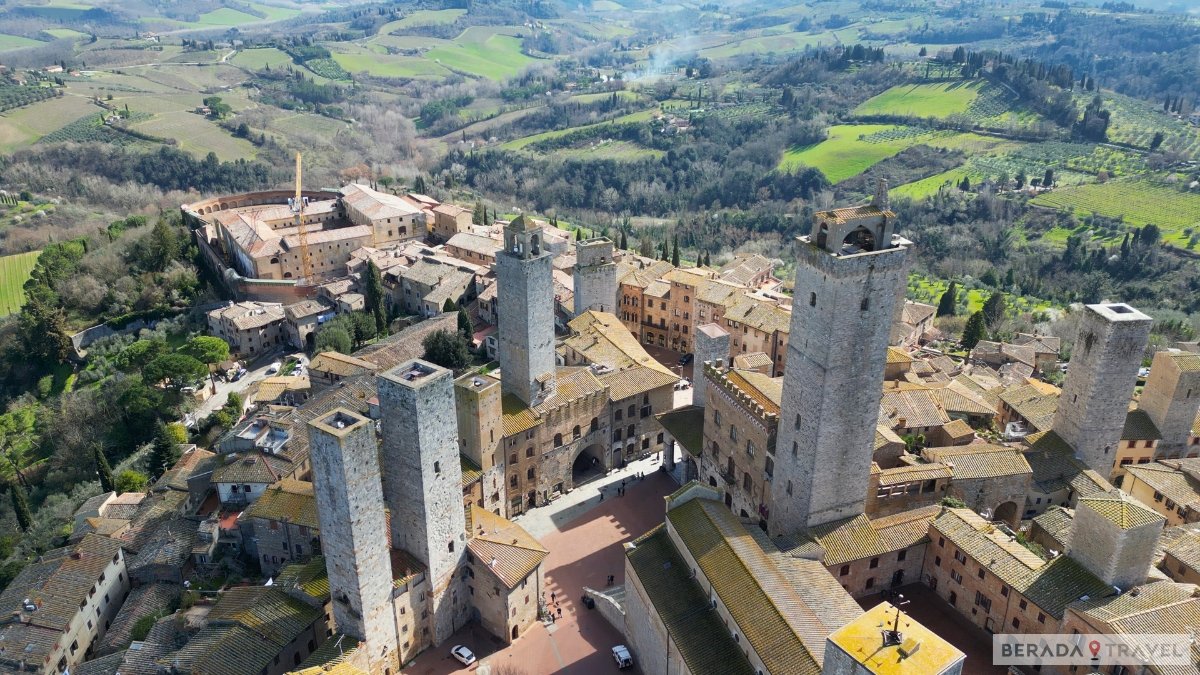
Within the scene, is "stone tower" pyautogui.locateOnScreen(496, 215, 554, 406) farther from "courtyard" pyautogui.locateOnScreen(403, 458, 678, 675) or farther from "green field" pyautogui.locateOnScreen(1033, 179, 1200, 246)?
"green field" pyautogui.locateOnScreen(1033, 179, 1200, 246)

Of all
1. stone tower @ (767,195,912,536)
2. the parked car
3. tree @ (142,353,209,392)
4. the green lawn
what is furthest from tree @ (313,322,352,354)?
the green lawn

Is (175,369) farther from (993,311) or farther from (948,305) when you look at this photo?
(993,311)

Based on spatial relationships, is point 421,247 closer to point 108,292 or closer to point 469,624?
point 108,292

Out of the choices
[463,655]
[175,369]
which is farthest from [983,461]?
[175,369]

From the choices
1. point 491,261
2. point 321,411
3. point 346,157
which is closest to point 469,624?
point 321,411

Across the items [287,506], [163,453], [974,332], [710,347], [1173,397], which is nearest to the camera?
[287,506]

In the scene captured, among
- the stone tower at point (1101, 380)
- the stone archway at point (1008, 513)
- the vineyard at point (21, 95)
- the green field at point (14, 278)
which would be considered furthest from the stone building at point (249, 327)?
the vineyard at point (21, 95)

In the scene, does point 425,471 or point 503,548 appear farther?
point 503,548
